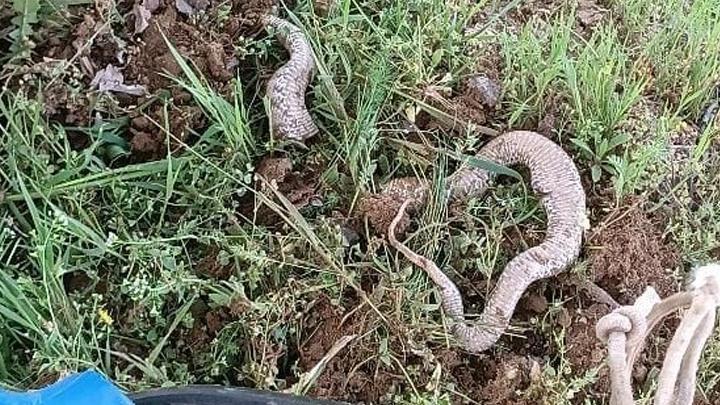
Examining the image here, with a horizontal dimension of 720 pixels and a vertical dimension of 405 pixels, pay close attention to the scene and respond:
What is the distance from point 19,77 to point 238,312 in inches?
28.8

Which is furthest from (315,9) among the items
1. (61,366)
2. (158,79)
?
(61,366)

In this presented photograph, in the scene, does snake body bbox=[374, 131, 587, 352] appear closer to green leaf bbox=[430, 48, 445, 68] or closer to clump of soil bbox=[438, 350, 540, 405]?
clump of soil bbox=[438, 350, 540, 405]

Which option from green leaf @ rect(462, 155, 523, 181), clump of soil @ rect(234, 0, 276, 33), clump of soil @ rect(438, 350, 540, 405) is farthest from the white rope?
clump of soil @ rect(234, 0, 276, 33)

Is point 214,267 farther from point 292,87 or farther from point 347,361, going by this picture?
point 292,87

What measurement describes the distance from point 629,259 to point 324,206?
72cm

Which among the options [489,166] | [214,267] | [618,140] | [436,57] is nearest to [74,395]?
[214,267]

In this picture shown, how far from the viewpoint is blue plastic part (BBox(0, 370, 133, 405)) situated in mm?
1531

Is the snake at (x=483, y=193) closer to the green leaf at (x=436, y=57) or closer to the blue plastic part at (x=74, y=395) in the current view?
the green leaf at (x=436, y=57)

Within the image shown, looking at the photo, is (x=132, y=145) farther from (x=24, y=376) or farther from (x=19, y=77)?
(x=24, y=376)

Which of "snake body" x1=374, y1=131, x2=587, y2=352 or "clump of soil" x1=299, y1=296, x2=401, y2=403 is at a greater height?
"snake body" x1=374, y1=131, x2=587, y2=352

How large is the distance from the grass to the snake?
0.12ft

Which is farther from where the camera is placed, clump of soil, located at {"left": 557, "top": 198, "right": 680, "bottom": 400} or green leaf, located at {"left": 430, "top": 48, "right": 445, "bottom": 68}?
green leaf, located at {"left": 430, "top": 48, "right": 445, "bottom": 68}

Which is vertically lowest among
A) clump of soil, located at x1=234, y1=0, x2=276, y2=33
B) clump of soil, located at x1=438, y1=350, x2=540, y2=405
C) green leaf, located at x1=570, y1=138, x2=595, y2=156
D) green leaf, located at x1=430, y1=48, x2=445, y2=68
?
clump of soil, located at x1=438, y1=350, x2=540, y2=405

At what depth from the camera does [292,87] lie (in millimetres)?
2371
